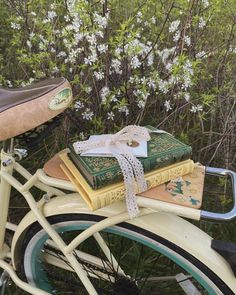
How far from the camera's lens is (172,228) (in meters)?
1.25

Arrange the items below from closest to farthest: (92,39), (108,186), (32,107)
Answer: (108,186)
(32,107)
(92,39)

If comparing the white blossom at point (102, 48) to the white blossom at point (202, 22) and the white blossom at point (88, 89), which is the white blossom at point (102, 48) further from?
the white blossom at point (202, 22)

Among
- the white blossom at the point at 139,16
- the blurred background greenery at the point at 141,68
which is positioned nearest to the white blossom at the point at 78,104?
the blurred background greenery at the point at 141,68

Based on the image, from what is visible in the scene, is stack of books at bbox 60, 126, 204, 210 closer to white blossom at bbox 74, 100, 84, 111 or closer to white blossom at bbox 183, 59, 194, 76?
white blossom at bbox 183, 59, 194, 76

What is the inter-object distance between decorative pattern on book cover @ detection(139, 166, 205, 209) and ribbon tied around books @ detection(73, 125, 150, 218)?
44mm

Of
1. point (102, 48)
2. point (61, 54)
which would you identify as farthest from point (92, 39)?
point (61, 54)

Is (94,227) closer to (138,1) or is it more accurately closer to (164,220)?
(164,220)

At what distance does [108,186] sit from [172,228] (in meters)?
0.27

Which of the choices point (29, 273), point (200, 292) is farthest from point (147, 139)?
point (29, 273)

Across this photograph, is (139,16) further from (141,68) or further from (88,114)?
(88,114)

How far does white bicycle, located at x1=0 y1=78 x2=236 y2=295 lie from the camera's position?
1216mm

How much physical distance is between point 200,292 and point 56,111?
0.85m

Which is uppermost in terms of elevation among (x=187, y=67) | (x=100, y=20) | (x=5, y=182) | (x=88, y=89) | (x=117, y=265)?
(x=100, y=20)

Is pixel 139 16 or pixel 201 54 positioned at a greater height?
pixel 139 16
